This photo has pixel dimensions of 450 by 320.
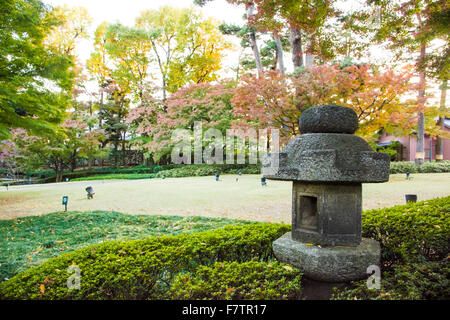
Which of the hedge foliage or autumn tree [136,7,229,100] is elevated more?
autumn tree [136,7,229,100]

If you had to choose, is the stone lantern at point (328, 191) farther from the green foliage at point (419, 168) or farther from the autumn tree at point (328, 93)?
the green foliage at point (419, 168)

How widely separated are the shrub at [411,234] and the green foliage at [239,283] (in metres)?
1.35

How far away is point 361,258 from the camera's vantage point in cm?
248

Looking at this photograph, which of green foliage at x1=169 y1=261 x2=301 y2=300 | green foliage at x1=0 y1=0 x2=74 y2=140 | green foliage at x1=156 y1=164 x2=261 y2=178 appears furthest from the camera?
green foliage at x1=156 y1=164 x2=261 y2=178

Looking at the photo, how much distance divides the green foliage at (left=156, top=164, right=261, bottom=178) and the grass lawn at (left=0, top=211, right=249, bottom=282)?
1380 centimetres

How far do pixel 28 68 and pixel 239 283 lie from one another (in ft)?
27.0

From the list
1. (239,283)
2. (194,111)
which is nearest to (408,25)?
(239,283)

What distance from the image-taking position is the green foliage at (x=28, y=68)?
6598mm

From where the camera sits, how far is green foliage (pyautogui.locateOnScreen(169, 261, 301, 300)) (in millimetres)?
2014

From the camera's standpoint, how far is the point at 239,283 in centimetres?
217

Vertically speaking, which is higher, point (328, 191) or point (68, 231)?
point (328, 191)

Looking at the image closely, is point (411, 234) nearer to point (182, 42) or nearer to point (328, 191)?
point (328, 191)

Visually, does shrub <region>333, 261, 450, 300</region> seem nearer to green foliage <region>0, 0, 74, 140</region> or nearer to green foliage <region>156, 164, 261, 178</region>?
green foliage <region>0, 0, 74, 140</region>

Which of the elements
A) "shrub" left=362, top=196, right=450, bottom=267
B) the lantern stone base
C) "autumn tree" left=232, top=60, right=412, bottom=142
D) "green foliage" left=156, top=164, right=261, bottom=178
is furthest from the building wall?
the lantern stone base
